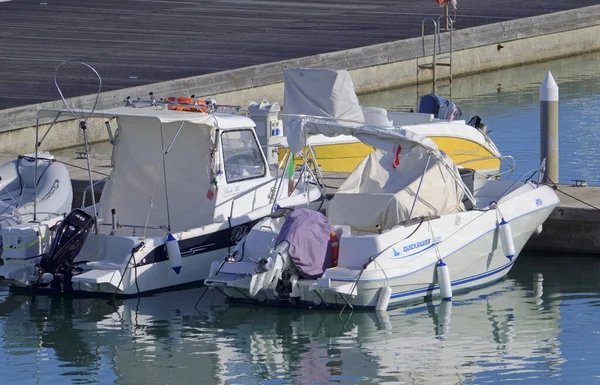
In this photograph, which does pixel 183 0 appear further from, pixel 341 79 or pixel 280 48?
pixel 341 79

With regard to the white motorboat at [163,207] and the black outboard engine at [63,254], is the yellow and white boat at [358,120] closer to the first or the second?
the white motorboat at [163,207]

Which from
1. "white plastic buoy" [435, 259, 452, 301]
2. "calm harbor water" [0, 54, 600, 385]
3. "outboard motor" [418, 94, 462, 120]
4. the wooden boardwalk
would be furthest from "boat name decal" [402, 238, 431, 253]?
the wooden boardwalk

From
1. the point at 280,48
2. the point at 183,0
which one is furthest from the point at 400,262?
the point at 183,0

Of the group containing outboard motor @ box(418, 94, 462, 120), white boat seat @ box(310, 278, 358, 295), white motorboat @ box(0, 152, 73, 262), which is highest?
outboard motor @ box(418, 94, 462, 120)

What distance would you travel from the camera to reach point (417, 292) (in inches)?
549

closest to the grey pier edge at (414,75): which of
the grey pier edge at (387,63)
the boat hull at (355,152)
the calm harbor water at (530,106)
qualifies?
the grey pier edge at (387,63)

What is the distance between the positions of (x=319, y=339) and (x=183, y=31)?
18916 millimetres

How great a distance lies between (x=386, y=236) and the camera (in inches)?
536

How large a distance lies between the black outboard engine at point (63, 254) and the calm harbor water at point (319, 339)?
28 cm

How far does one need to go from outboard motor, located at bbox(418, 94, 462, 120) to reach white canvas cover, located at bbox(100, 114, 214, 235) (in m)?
6.38

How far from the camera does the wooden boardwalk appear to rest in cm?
2655

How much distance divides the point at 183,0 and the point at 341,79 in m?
18.8

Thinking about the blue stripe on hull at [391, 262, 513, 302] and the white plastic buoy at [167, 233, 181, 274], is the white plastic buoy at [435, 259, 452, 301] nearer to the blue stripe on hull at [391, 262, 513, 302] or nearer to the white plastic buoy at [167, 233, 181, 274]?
the blue stripe on hull at [391, 262, 513, 302]

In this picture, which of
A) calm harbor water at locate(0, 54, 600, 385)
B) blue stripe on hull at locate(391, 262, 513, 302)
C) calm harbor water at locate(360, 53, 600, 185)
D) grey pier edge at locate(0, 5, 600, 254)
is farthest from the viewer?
calm harbor water at locate(360, 53, 600, 185)
